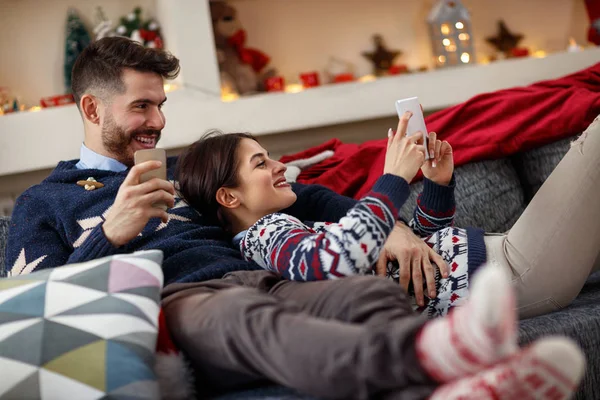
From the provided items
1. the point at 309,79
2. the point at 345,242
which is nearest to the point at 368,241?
the point at 345,242

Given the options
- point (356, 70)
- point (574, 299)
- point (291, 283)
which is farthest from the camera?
point (356, 70)

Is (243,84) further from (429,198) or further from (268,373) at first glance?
(268,373)

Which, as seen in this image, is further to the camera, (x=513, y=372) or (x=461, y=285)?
(x=461, y=285)

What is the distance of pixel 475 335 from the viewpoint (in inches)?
33.3

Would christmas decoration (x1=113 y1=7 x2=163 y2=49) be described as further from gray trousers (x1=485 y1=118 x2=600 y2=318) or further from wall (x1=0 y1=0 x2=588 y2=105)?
gray trousers (x1=485 y1=118 x2=600 y2=318)

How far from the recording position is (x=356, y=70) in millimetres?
3699

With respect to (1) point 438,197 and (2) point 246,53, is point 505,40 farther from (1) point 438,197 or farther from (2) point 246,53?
(1) point 438,197

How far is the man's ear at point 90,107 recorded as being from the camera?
1874 mm

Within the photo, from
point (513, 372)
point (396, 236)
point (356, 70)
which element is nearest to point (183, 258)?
point (396, 236)

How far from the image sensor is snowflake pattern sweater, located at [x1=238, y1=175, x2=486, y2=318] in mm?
1240

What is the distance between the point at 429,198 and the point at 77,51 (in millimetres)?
2092

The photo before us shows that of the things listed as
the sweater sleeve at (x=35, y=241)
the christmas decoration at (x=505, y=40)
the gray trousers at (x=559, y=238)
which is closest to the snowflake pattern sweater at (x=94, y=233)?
the sweater sleeve at (x=35, y=241)

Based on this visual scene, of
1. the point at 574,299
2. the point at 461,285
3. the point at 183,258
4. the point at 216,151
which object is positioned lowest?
the point at 574,299

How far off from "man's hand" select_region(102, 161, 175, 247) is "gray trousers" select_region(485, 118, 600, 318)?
2.38ft
